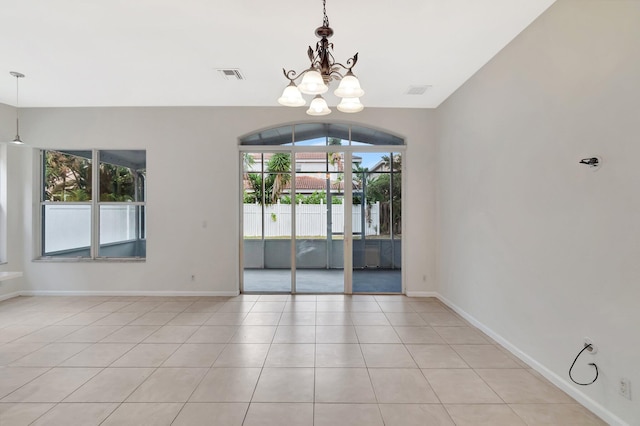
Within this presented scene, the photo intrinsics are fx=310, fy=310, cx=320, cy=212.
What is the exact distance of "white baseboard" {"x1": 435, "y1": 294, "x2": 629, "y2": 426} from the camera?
6.71ft

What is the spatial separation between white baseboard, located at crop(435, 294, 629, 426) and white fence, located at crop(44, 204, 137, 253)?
5329mm

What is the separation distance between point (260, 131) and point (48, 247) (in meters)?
4.00

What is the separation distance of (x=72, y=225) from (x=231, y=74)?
3.81 meters

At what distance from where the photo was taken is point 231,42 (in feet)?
10.4

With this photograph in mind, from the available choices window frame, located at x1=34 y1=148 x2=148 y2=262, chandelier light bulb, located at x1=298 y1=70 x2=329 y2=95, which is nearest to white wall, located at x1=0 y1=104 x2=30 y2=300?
window frame, located at x1=34 y1=148 x2=148 y2=262

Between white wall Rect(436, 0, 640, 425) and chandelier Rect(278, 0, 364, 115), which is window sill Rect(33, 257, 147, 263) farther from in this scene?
white wall Rect(436, 0, 640, 425)

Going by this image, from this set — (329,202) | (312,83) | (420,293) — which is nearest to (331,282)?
(329,202)

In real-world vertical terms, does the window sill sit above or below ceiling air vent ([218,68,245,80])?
below

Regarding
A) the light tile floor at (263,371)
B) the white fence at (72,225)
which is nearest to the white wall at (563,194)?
the light tile floor at (263,371)

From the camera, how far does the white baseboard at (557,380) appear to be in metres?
2.04

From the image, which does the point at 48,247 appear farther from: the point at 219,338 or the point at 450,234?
the point at 450,234

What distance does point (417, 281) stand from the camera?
16.6 ft

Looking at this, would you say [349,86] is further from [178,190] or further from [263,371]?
[178,190]

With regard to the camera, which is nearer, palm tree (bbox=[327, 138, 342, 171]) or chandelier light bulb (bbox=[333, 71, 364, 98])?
chandelier light bulb (bbox=[333, 71, 364, 98])
